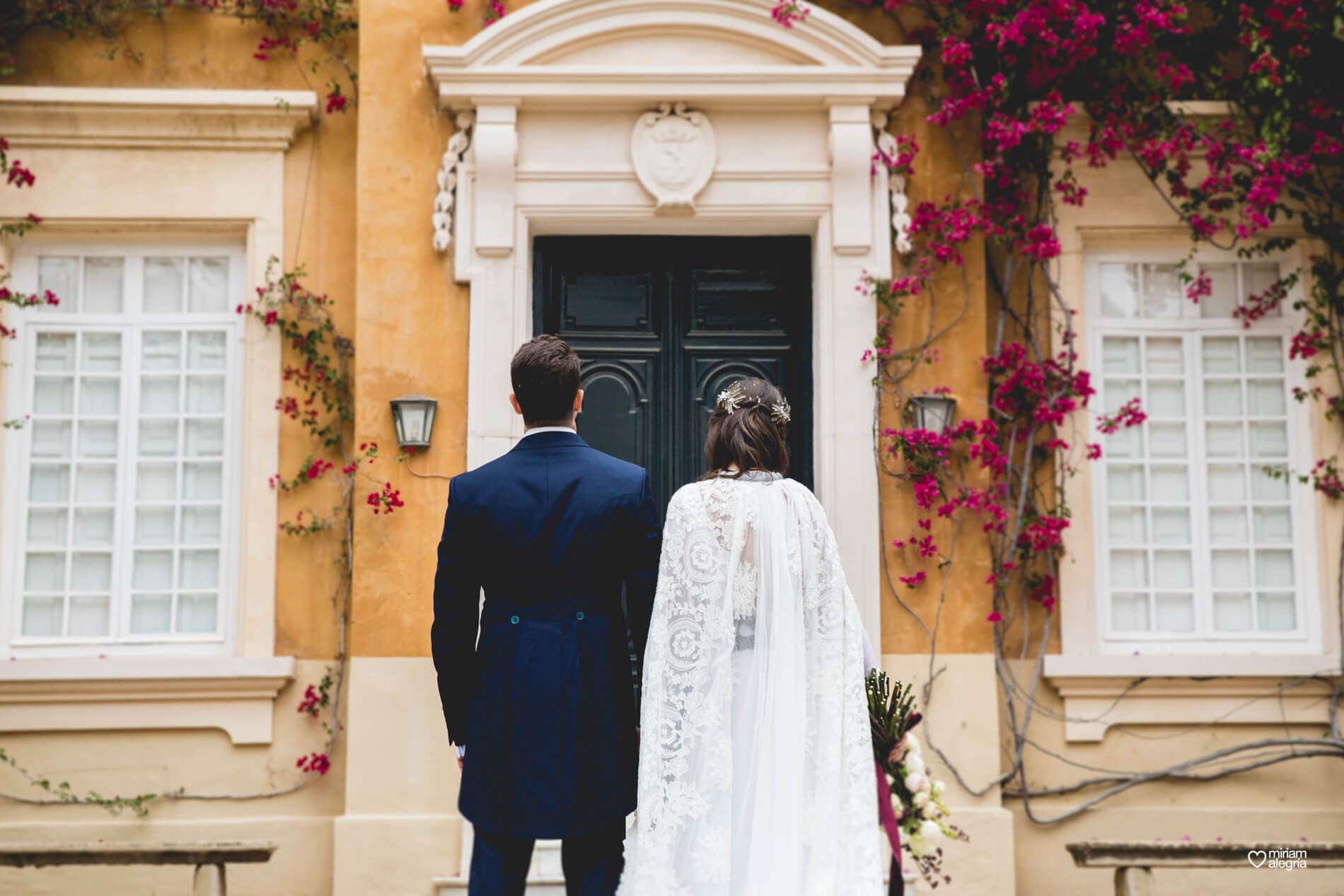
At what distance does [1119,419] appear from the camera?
538cm

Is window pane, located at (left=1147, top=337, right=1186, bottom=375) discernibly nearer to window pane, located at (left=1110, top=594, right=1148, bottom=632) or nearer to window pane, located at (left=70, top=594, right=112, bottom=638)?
window pane, located at (left=1110, top=594, right=1148, bottom=632)

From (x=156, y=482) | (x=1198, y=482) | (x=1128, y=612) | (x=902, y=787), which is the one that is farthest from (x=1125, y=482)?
(x=156, y=482)

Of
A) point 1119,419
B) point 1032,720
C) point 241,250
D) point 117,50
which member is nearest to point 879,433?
point 1119,419

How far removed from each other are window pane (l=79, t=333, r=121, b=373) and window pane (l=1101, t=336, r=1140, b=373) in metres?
4.86

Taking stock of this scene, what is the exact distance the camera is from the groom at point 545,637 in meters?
2.90

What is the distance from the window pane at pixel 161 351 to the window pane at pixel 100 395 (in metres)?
0.18

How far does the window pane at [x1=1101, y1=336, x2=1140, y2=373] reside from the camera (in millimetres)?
5684

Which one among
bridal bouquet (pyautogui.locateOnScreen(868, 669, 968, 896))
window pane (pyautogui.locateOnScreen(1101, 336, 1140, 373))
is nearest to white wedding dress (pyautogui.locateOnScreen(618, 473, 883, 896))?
bridal bouquet (pyautogui.locateOnScreen(868, 669, 968, 896))

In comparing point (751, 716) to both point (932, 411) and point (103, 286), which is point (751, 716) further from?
point (103, 286)

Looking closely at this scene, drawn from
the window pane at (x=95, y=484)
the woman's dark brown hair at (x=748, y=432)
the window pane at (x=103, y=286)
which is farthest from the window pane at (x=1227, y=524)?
the window pane at (x=103, y=286)

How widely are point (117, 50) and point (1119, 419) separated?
16.9ft

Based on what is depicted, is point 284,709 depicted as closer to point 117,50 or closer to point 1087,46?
point 117,50

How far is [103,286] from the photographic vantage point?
5.61m

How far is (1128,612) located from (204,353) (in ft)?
15.4
